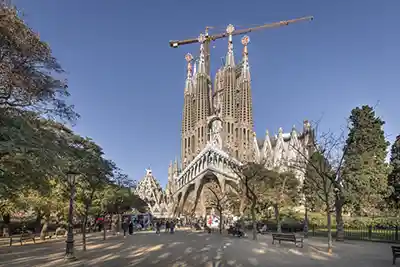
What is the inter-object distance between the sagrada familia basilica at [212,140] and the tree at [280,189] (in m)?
26.7

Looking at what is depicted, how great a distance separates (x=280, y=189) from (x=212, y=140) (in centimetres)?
4393

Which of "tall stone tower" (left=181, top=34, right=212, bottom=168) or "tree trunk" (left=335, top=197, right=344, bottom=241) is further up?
"tall stone tower" (left=181, top=34, right=212, bottom=168)

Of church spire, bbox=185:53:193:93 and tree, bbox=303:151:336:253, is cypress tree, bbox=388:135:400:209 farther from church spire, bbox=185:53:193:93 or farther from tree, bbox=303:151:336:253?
church spire, bbox=185:53:193:93

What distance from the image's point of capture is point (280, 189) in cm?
3781

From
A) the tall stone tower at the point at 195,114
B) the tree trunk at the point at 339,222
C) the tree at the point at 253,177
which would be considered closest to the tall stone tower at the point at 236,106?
the tall stone tower at the point at 195,114

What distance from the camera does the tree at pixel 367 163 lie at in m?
32.1

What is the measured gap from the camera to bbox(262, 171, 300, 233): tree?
3591 cm

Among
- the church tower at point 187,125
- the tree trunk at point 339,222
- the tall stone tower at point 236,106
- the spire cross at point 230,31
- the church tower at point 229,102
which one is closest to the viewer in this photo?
the tree trunk at point 339,222

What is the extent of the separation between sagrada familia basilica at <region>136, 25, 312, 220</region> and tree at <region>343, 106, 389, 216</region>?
106ft

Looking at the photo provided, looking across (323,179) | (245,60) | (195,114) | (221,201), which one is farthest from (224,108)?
(323,179)

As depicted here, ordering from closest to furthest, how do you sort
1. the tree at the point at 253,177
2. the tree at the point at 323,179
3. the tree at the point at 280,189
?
the tree at the point at 323,179 → the tree at the point at 253,177 → the tree at the point at 280,189

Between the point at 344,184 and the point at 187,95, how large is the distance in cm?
8170

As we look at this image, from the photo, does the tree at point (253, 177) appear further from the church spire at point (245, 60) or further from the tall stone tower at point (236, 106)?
the church spire at point (245, 60)

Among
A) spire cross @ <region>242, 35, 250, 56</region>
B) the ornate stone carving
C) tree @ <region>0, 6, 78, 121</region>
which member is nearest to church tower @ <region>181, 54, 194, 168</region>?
the ornate stone carving
